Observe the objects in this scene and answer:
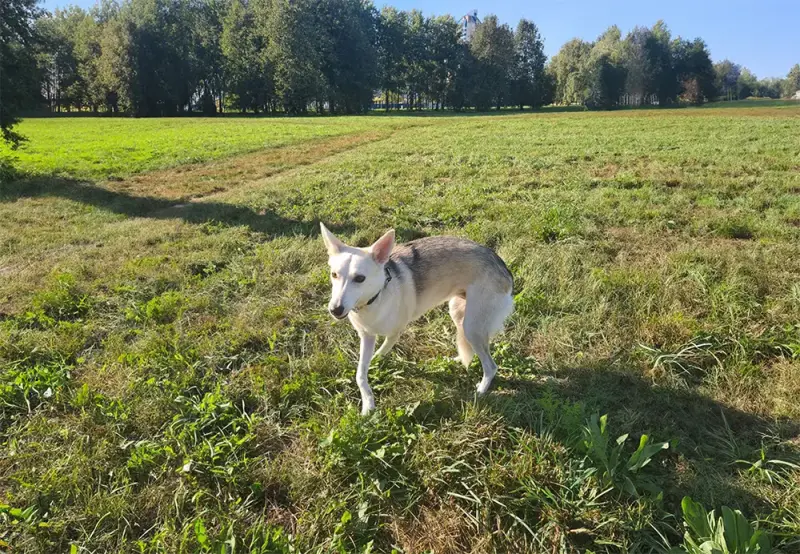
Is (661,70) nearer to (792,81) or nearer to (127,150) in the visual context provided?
(127,150)

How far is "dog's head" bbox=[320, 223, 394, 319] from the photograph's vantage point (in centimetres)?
311

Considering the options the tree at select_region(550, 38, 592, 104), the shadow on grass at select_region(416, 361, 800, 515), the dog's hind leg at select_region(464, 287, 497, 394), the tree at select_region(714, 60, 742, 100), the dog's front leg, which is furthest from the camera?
the tree at select_region(714, 60, 742, 100)

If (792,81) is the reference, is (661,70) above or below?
below

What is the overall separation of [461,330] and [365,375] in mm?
905

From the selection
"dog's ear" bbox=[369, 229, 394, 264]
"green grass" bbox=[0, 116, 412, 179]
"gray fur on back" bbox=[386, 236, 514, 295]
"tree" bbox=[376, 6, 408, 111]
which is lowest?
"gray fur on back" bbox=[386, 236, 514, 295]

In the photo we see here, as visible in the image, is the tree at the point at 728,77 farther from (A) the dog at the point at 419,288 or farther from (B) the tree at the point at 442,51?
(A) the dog at the point at 419,288

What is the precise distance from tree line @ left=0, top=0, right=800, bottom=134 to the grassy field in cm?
5554

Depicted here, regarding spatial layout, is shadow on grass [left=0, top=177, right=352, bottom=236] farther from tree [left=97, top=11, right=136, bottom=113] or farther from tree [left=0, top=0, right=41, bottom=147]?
tree [left=97, top=11, right=136, bottom=113]

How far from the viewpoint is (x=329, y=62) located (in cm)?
6038

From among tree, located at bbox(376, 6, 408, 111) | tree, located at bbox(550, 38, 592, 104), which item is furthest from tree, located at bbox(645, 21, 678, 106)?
tree, located at bbox(376, 6, 408, 111)

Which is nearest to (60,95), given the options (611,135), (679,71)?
(611,135)

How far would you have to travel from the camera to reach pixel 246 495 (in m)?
2.80

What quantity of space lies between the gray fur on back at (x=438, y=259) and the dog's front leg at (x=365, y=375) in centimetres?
58

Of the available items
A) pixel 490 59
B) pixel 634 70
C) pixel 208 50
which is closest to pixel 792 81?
pixel 634 70
